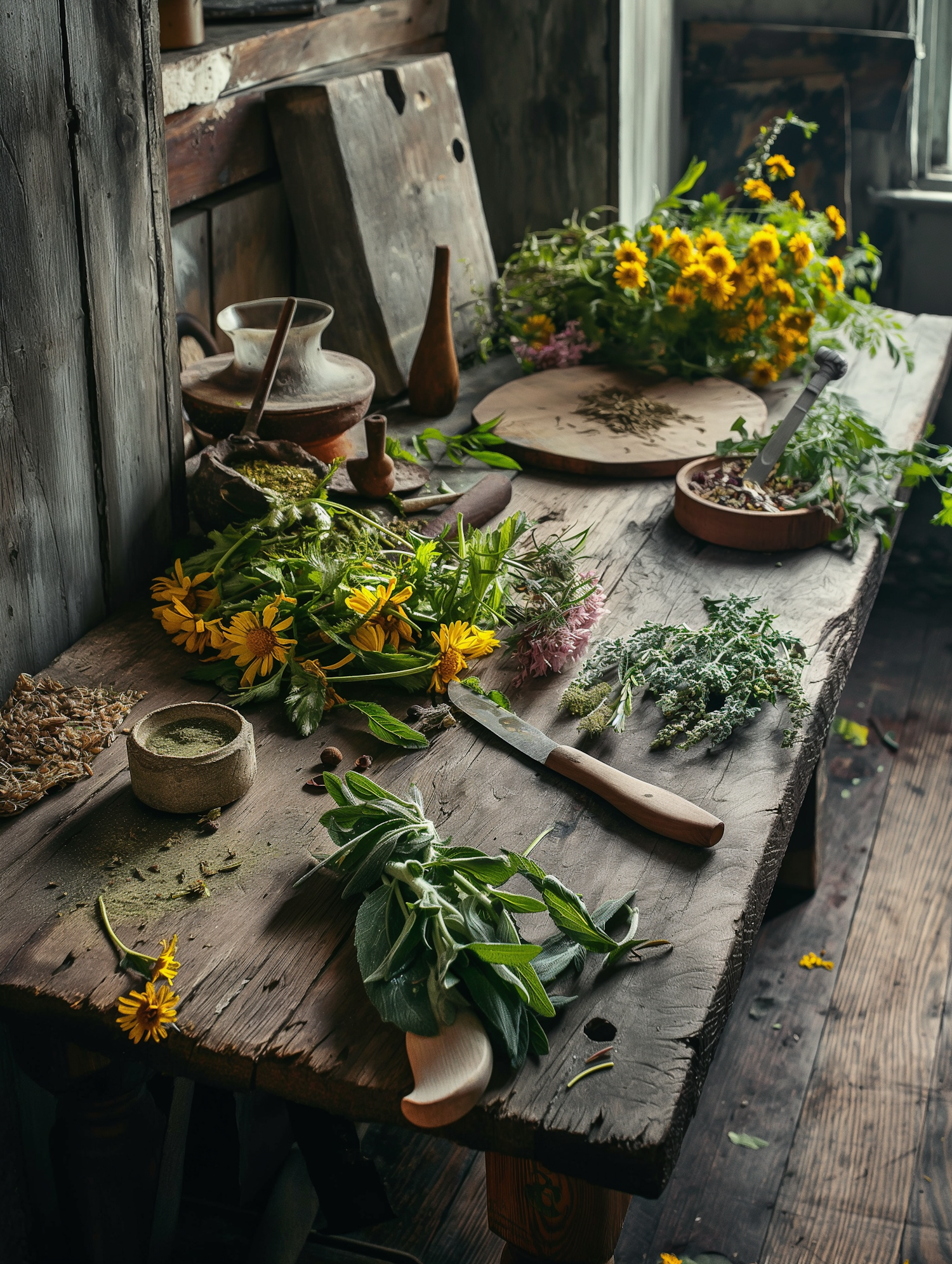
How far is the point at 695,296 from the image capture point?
250cm

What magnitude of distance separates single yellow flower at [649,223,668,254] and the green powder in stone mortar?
5.55ft

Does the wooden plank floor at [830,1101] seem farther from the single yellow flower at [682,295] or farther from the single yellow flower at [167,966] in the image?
the single yellow flower at [682,295]

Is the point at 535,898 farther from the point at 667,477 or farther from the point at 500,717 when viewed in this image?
the point at 667,477

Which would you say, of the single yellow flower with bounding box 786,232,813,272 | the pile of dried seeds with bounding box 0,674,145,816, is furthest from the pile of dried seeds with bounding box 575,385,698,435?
the pile of dried seeds with bounding box 0,674,145,816

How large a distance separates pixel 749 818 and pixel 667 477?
3.40ft

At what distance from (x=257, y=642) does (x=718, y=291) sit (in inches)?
55.4

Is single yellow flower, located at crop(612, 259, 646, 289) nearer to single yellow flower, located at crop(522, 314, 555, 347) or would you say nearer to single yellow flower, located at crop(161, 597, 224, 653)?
single yellow flower, located at crop(522, 314, 555, 347)

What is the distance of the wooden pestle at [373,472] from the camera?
6.38 ft

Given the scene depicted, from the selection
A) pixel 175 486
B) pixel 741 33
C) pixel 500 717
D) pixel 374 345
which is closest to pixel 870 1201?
pixel 500 717

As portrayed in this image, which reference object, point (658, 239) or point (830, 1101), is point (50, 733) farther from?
point (658, 239)

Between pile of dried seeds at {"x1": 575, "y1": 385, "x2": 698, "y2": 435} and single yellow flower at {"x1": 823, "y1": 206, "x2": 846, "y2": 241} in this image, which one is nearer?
pile of dried seeds at {"x1": 575, "y1": 385, "x2": 698, "y2": 435}

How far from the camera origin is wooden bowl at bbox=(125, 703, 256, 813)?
4.25 ft

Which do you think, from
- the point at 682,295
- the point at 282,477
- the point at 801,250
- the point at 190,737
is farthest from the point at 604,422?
the point at 190,737

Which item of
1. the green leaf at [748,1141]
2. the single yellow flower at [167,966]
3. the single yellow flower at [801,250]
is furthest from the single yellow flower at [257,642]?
the single yellow flower at [801,250]
